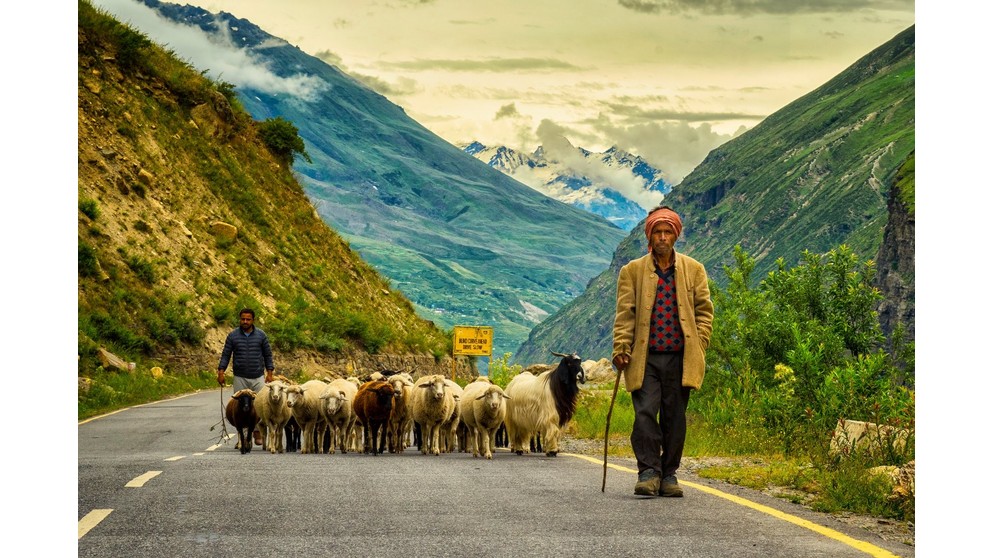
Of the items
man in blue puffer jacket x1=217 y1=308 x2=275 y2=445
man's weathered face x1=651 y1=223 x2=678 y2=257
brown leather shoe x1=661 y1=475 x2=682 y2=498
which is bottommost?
brown leather shoe x1=661 y1=475 x2=682 y2=498

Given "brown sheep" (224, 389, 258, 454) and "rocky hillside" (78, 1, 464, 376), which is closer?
"brown sheep" (224, 389, 258, 454)

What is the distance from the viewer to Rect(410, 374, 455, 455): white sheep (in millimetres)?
17000

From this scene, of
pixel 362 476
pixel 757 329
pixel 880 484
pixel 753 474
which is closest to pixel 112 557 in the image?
pixel 362 476

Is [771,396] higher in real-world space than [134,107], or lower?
lower

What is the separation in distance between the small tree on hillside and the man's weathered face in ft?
181

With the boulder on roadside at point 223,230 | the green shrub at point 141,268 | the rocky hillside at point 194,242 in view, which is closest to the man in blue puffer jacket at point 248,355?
the rocky hillside at point 194,242

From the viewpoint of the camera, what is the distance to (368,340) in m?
53.2

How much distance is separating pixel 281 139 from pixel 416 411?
50.1 m

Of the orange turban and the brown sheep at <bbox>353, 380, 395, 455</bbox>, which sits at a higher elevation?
the orange turban

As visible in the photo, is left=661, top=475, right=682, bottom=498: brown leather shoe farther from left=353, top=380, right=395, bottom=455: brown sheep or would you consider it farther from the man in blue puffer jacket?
the man in blue puffer jacket

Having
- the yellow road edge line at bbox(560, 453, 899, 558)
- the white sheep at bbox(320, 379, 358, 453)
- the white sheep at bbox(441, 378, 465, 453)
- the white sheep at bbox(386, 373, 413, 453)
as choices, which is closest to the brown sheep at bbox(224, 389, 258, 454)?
the white sheep at bbox(320, 379, 358, 453)

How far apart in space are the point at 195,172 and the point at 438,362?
14.8 metres

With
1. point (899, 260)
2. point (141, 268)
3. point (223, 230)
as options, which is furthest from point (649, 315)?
point (899, 260)
